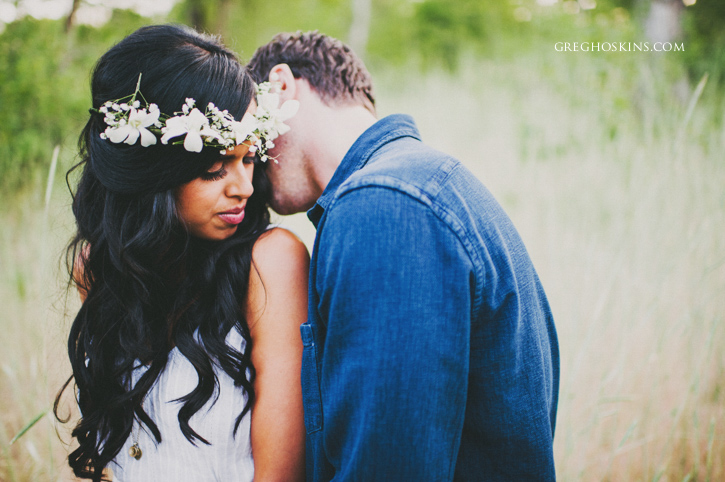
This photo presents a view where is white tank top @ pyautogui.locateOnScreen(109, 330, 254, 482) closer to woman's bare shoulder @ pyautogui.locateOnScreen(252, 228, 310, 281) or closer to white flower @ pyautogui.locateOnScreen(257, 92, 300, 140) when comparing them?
woman's bare shoulder @ pyautogui.locateOnScreen(252, 228, 310, 281)

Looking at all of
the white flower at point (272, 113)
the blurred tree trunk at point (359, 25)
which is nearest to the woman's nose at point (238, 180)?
the white flower at point (272, 113)

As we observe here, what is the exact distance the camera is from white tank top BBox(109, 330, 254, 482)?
4.71 feet

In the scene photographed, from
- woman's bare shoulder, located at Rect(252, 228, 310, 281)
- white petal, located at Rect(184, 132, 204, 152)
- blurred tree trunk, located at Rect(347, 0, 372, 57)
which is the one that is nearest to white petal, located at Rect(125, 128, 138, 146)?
white petal, located at Rect(184, 132, 204, 152)

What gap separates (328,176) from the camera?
5.17 feet

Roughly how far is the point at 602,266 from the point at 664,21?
173 inches

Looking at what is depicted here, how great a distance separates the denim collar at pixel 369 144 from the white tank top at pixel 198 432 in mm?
644

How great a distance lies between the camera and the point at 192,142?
1.23 m

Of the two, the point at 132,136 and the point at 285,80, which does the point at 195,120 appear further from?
the point at 285,80

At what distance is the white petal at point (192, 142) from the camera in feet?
4.03

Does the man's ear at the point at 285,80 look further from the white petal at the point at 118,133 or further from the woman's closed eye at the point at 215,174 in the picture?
the white petal at the point at 118,133

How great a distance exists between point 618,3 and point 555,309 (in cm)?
953

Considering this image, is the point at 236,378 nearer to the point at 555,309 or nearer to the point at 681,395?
the point at 555,309

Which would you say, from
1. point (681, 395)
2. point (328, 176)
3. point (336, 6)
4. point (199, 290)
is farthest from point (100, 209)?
point (336, 6)

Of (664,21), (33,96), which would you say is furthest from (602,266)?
(33,96)
